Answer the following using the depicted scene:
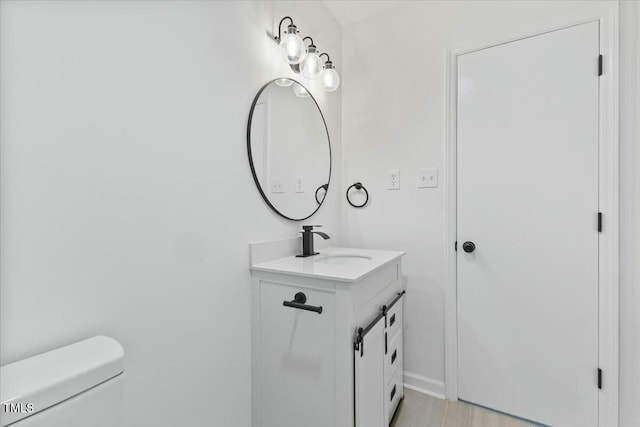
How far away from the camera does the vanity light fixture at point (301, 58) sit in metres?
1.32

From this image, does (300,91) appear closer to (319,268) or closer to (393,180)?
(393,180)

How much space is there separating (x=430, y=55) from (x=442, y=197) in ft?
2.91

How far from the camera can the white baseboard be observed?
1724 mm

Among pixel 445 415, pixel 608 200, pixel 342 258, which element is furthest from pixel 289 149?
pixel 445 415

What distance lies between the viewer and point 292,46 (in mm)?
1316

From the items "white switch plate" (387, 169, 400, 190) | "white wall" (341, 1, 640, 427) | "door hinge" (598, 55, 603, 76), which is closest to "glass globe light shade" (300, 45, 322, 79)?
"white wall" (341, 1, 640, 427)

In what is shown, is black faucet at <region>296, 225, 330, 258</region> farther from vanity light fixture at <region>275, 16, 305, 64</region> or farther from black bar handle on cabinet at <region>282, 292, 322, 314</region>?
vanity light fixture at <region>275, 16, 305, 64</region>

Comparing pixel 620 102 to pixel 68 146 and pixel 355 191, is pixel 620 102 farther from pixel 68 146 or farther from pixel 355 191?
pixel 68 146

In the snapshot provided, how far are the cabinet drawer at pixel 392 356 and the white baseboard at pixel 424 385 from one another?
0.30 m

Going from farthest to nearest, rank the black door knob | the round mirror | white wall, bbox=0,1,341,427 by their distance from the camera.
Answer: the black door knob, the round mirror, white wall, bbox=0,1,341,427

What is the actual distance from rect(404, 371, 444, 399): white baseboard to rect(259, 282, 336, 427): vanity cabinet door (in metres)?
0.97

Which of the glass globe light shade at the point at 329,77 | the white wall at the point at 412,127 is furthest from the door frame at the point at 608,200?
the glass globe light shade at the point at 329,77

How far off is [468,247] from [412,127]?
0.81 metres

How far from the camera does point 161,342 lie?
908 millimetres
